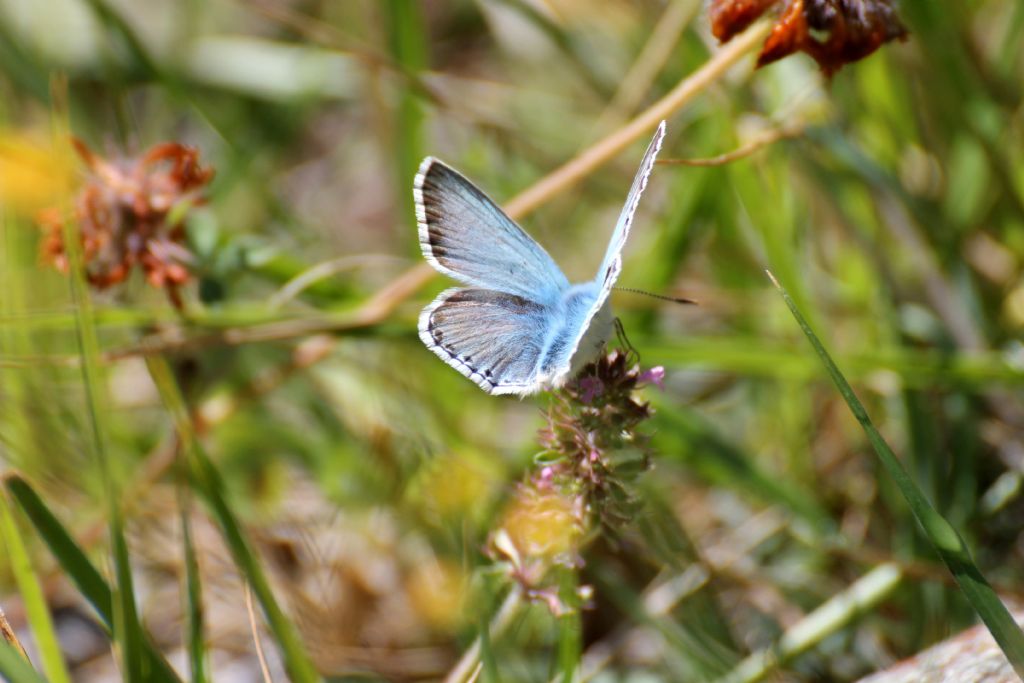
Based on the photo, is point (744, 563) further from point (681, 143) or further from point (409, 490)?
point (681, 143)

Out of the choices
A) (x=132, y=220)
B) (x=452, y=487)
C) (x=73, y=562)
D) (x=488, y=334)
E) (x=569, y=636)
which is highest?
(x=132, y=220)

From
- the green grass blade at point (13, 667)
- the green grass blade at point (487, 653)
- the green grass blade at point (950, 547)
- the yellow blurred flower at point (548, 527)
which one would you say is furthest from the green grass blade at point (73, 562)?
the green grass blade at point (950, 547)

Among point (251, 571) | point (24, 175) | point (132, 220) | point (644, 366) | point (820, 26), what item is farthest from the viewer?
point (24, 175)

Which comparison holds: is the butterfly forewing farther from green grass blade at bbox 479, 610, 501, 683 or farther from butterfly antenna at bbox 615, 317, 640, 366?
green grass blade at bbox 479, 610, 501, 683

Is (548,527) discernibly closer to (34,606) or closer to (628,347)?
(628,347)

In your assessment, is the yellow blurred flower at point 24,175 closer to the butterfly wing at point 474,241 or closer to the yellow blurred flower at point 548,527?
the butterfly wing at point 474,241

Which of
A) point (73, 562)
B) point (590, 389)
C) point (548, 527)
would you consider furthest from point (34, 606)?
point (590, 389)
